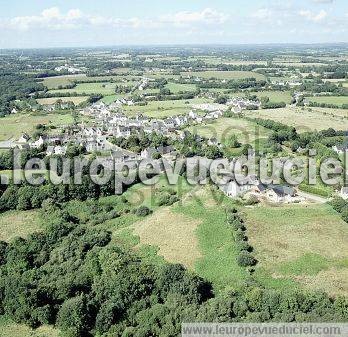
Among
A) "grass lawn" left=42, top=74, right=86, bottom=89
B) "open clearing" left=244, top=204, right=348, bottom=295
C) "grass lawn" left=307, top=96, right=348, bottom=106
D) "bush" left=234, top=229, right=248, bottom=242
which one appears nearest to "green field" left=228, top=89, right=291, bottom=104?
"grass lawn" left=307, top=96, right=348, bottom=106

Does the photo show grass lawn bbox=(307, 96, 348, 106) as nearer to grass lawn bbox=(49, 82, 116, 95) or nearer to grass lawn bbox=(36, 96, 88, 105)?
grass lawn bbox=(49, 82, 116, 95)

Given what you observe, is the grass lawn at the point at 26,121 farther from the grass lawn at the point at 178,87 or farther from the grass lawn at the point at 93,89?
the grass lawn at the point at 178,87

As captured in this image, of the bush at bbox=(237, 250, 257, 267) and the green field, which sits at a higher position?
the green field

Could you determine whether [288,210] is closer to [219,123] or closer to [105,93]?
[219,123]

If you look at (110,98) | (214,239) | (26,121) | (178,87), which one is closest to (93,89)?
(110,98)

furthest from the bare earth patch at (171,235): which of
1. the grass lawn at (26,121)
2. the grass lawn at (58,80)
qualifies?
the grass lawn at (58,80)

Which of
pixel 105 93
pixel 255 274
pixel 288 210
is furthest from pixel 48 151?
pixel 105 93
